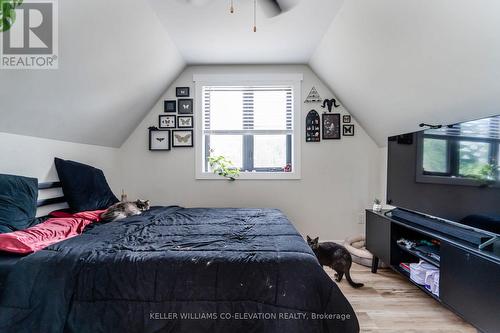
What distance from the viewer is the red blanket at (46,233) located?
1301mm

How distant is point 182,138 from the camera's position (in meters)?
3.29

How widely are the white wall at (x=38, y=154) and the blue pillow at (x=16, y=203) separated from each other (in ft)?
0.81

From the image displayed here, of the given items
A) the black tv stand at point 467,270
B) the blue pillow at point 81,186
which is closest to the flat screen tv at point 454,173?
the black tv stand at point 467,270

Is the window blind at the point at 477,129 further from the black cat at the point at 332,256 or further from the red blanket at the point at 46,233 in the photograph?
the red blanket at the point at 46,233

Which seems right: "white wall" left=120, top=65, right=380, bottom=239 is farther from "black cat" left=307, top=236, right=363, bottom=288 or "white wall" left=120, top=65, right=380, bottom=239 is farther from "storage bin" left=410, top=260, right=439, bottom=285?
"storage bin" left=410, top=260, right=439, bottom=285

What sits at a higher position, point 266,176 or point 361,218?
point 266,176

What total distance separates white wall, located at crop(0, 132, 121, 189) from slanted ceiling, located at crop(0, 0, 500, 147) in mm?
82

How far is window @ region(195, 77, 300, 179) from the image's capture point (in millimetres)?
3309

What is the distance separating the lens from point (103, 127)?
107 inches

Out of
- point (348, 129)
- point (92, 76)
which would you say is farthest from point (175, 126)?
point (348, 129)

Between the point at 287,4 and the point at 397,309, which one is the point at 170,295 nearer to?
the point at 397,309

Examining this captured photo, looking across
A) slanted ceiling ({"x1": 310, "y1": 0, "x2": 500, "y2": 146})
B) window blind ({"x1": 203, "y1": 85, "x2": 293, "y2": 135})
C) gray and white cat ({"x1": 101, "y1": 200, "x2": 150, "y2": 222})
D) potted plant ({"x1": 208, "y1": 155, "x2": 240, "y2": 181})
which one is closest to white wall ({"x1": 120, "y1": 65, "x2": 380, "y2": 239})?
potted plant ({"x1": 208, "y1": 155, "x2": 240, "y2": 181})

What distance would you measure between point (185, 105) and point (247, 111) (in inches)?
35.7

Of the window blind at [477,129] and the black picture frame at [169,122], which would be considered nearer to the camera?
the window blind at [477,129]
